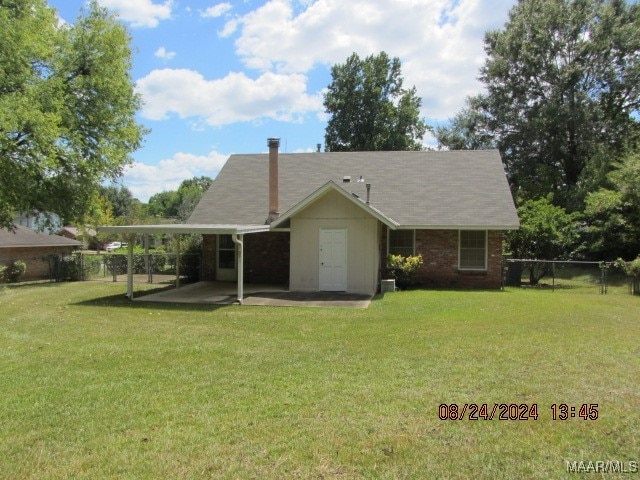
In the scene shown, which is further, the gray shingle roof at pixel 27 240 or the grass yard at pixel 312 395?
the gray shingle roof at pixel 27 240

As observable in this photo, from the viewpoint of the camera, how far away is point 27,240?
29.0m

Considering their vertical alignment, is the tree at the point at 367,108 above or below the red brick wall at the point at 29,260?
above

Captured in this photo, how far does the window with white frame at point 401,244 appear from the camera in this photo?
18344 millimetres

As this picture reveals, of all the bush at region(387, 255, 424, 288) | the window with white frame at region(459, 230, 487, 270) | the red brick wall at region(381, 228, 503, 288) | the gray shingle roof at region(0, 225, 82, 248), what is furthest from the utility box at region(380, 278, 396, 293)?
the gray shingle roof at region(0, 225, 82, 248)

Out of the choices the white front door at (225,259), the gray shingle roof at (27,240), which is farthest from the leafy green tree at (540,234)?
the gray shingle roof at (27,240)

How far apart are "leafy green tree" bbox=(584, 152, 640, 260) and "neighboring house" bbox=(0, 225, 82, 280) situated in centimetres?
2647

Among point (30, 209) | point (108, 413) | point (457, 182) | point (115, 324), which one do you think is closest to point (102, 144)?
point (30, 209)

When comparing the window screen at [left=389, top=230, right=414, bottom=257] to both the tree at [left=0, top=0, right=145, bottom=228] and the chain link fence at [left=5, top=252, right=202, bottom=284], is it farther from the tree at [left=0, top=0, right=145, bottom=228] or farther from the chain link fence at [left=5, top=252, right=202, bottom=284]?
the tree at [left=0, top=0, right=145, bottom=228]

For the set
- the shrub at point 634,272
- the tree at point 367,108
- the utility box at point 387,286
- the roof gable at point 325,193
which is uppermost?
the tree at point 367,108

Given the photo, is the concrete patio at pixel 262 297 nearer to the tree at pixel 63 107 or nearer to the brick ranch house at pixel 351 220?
the brick ranch house at pixel 351 220

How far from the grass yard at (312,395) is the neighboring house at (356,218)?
17.6 feet
